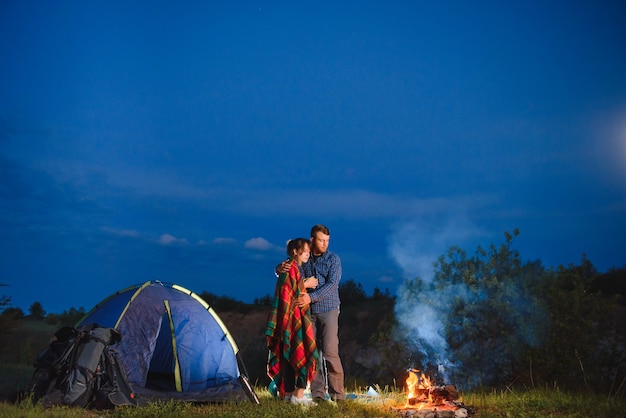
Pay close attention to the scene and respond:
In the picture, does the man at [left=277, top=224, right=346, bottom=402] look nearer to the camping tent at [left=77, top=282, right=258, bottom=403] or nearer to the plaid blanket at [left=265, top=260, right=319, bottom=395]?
the plaid blanket at [left=265, top=260, right=319, bottom=395]

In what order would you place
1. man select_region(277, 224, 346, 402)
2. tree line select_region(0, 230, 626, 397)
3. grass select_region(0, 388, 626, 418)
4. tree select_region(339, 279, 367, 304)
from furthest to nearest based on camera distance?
tree select_region(339, 279, 367, 304) → tree line select_region(0, 230, 626, 397) → man select_region(277, 224, 346, 402) → grass select_region(0, 388, 626, 418)

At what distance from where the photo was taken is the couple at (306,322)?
24.0ft

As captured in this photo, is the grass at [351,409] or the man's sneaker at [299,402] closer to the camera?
the grass at [351,409]

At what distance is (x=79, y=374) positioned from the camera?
24.2 feet

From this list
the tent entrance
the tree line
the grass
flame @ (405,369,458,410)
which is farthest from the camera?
the tree line

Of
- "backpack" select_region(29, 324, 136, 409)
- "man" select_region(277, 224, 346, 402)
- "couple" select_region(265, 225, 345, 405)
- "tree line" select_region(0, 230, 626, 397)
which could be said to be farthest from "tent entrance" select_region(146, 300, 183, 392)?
"tree line" select_region(0, 230, 626, 397)

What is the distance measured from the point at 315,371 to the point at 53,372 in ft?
9.80

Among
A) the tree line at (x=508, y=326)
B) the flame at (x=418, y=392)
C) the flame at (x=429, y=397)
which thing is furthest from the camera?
the tree line at (x=508, y=326)

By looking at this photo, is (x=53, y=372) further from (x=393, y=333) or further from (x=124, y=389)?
(x=393, y=333)

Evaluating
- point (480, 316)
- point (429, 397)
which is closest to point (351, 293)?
point (480, 316)

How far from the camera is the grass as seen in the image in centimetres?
701

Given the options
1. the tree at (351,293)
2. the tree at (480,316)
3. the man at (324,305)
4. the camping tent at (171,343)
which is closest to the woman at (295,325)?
the man at (324,305)

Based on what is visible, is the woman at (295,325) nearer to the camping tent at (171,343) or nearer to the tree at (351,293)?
the camping tent at (171,343)

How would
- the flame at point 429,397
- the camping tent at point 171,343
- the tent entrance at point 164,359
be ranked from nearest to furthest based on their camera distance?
the flame at point 429,397 → the camping tent at point 171,343 → the tent entrance at point 164,359
